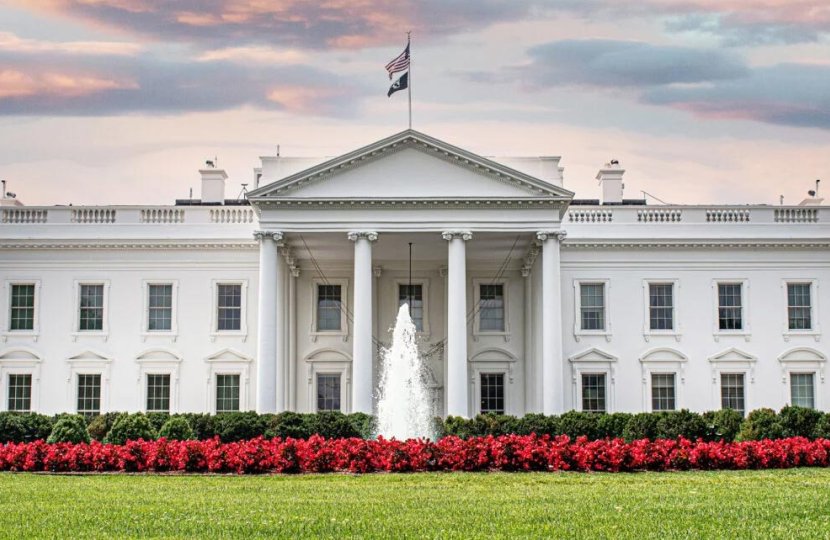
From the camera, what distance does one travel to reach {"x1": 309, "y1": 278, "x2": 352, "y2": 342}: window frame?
4172 cm

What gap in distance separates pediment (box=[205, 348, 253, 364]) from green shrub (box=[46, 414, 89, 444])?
13722mm

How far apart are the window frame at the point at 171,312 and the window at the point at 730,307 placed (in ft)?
67.4

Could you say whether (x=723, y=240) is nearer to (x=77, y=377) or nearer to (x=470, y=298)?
(x=470, y=298)

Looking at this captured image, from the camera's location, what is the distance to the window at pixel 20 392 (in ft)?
132

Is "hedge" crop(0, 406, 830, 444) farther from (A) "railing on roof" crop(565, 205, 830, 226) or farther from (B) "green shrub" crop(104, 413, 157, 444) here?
(A) "railing on roof" crop(565, 205, 830, 226)

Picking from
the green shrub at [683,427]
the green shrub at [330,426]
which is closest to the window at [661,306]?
the green shrub at [683,427]

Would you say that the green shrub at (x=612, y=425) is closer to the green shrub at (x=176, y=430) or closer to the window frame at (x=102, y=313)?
the green shrub at (x=176, y=430)

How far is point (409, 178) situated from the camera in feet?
120

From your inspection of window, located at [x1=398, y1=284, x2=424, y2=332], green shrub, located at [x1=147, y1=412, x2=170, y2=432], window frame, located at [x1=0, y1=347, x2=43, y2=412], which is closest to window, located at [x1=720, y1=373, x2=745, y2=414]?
window, located at [x1=398, y1=284, x2=424, y2=332]

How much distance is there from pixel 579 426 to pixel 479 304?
1065cm

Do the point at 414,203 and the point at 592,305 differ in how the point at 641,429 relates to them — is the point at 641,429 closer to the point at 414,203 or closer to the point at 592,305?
the point at 592,305

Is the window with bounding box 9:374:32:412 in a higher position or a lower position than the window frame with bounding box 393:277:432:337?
lower

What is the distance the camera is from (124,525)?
47.6ft

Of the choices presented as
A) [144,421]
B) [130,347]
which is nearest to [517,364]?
[130,347]
